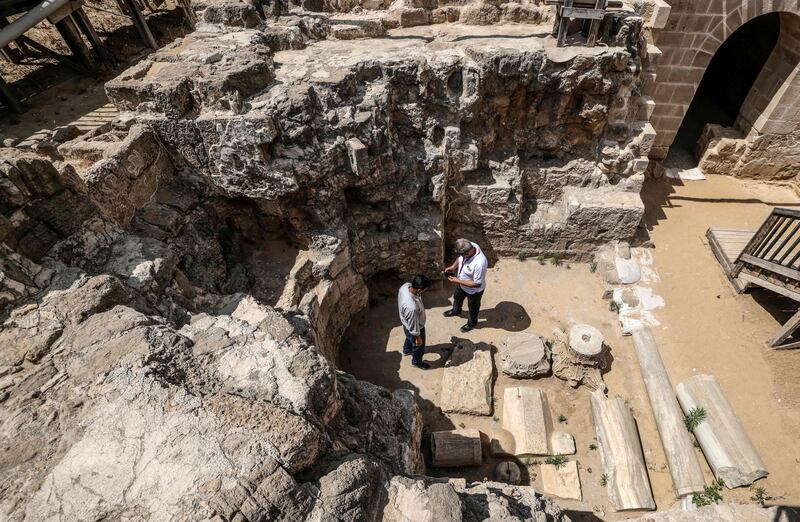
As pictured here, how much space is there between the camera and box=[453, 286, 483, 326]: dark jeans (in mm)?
6422

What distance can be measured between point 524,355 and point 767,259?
166 inches

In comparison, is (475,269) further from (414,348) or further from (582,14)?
(582,14)

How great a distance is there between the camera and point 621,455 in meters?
5.04

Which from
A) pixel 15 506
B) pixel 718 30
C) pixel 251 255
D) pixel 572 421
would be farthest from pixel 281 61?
pixel 718 30

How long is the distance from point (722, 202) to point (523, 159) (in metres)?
5.12

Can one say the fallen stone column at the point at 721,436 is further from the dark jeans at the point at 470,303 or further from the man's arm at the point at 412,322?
the man's arm at the point at 412,322

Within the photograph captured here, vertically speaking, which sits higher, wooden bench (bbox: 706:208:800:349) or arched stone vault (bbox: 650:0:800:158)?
arched stone vault (bbox: 650:0:800:158)

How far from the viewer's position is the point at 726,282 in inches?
277

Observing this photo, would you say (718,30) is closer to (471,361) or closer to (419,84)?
(419,84)

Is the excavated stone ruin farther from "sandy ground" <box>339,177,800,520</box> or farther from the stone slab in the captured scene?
the stone slab

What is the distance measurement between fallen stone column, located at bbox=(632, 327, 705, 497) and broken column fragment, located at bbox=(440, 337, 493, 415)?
2.27 meters

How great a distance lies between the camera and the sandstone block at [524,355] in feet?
19.8

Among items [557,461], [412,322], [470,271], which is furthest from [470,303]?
[557,461]

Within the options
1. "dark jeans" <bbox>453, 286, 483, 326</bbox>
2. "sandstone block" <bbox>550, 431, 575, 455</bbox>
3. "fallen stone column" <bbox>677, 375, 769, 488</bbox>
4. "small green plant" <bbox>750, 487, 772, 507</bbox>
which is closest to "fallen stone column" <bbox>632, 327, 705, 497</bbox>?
"fallen stone column" <bbox>677, 375, 769, 488</bbox>
